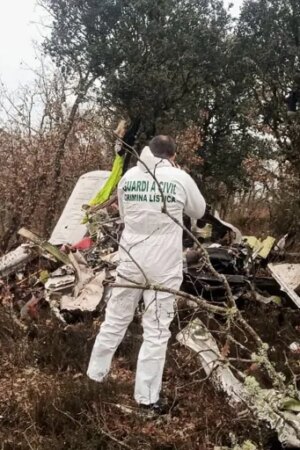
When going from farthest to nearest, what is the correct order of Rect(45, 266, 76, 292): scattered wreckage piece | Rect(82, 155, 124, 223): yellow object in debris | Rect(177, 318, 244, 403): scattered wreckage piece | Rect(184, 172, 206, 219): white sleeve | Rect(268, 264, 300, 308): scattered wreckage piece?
Rect(82, 155, 124, 223): yellow object in debris, Rect(45, 266, 76, 292): scattered wreckage piece, Rect(268, 264, 300, 308): scattered wreckage piece, Rect(184, 172, 206, 219): white sleeve, Rect(177, 318, 244, 403): scattered wreckage piece

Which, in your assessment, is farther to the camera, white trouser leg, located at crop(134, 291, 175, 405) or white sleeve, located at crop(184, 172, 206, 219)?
white sleeve, located at crop(184, 172, 206, 219)

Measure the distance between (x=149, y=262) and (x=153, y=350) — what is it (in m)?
0.60

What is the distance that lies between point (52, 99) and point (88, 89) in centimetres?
93

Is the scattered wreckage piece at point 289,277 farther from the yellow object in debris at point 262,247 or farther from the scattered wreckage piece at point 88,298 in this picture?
the scattered wreckage piece at point 88,298

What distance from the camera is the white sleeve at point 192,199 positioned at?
13.3 feet

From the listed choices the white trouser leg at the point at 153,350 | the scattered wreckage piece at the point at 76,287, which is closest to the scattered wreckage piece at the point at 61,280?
the scattered wreckage piece at the point at 76,287

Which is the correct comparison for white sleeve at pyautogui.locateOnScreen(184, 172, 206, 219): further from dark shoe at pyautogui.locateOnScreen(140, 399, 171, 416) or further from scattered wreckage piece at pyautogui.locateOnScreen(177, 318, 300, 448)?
dark shoe at pyautogui.locateOnScreen(140, 399, 171, 416)

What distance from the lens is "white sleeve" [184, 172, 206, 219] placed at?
13.3 ft

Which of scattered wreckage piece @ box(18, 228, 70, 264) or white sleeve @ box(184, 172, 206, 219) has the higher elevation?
white sleeve @ box(184, 172, 206, 219)

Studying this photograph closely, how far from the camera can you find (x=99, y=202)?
284 inches

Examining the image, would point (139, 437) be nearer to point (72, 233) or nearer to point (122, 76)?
point (72, 233)

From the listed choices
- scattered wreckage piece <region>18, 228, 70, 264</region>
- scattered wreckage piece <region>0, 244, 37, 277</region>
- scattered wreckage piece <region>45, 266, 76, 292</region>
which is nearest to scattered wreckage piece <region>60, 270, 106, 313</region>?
scattered wreckage piece <region>45, 266, 76, 292</region>

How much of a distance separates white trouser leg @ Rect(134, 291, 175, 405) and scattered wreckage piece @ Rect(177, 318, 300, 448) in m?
0.21

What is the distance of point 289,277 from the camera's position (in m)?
5.92
